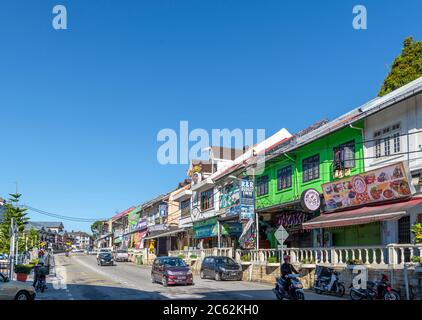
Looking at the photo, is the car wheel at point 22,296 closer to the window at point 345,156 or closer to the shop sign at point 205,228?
the window at point 345,156

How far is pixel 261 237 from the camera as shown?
36.8 meters

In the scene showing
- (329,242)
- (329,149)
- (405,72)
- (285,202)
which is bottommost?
(329,242)

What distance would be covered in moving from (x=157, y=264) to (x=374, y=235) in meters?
11.7

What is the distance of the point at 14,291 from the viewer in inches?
698

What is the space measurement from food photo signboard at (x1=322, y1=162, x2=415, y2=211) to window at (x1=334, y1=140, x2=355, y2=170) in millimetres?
1046

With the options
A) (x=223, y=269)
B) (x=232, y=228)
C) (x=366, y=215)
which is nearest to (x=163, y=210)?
(x=232, y=228)

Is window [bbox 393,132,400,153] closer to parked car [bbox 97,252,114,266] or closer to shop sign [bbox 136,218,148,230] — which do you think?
parked car [bbox 97,252,114,266]

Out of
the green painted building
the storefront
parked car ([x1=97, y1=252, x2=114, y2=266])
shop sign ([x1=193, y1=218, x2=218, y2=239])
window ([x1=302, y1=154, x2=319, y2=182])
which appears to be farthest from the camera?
parked car ([x1=97, y1=252, x2=114, y2=266])

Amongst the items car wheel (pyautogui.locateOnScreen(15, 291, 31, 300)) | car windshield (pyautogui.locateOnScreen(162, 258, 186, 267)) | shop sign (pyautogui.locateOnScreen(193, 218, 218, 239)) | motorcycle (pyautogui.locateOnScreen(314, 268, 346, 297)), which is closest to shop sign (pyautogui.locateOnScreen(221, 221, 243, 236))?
shop sign (pyautogui.locateOnScreen(193, 218, 218, 239))

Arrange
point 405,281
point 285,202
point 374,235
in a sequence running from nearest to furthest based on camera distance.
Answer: point 405,281
point 374,235
point 285,202

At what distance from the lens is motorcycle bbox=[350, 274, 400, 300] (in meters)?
17.4
